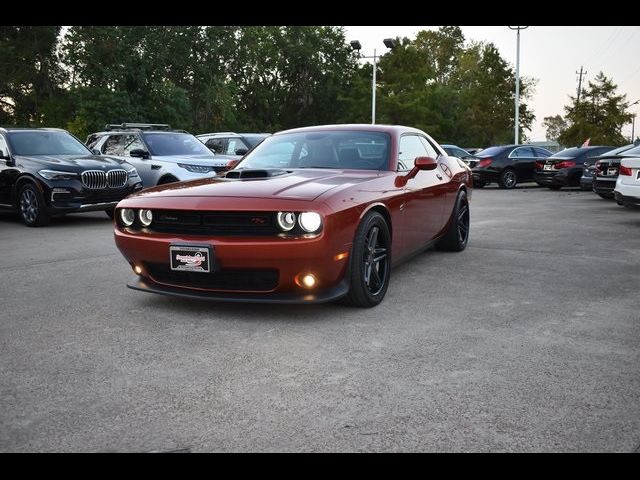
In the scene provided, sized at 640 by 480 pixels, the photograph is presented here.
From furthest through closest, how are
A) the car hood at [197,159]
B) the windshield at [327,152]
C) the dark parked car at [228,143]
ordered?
the dark parked car at [228,143]
the car hood at [197,159]
the windshield at [327,152]

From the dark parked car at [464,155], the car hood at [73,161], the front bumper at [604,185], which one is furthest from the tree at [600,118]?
the car hood at [73,161]

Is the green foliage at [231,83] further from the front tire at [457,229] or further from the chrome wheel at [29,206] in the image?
the front tire at [457,229]

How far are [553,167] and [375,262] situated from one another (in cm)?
1514

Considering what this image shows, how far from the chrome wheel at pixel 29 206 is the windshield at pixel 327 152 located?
5731 mm

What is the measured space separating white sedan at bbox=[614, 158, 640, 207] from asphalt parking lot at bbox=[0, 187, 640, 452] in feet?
12.1

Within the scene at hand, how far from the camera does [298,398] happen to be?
3266 millimetres

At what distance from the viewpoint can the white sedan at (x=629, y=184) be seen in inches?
384

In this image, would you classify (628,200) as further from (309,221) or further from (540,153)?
(540,153)

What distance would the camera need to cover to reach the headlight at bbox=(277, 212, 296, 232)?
4512 millimetres

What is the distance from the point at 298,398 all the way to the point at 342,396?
0.22 meters

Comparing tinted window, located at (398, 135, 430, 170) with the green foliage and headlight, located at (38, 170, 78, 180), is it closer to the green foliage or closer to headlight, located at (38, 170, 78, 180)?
headlight, located at (38, 170, 78, 180)

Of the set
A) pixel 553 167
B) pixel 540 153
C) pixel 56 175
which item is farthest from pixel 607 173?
pixel 56 175

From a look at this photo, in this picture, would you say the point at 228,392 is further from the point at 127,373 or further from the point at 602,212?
the point at 602,212
